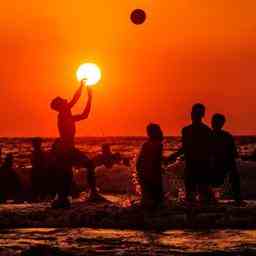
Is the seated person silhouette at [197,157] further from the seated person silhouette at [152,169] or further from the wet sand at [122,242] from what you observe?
the wet sand at [122,242]

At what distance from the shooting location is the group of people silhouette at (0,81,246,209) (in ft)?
57.9

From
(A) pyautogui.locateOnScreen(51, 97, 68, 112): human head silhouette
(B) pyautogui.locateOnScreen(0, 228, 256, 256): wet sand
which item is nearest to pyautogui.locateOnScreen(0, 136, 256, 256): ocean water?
(B) pyautogui.locateOnScreen(0, 228, 256, 256): wet sand

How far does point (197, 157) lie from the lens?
17.8 meters

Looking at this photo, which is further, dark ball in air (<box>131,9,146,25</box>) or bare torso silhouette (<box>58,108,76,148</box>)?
dark ball in air (<box>131,9,146,25</box>)

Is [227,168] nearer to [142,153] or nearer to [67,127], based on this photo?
[142,153]

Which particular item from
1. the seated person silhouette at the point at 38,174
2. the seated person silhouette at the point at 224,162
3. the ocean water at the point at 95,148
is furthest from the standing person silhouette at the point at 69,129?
the ocean water at the point at 95,148

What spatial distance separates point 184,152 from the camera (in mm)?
17891

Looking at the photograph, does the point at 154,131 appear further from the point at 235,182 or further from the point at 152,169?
the point at 235,182

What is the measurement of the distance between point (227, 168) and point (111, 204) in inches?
101

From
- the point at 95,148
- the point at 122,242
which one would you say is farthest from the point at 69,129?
the point at 95,148

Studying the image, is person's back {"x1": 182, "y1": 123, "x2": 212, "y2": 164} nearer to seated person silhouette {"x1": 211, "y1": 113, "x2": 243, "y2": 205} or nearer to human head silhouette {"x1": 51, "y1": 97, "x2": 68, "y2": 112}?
seated person silhouette {"x1": 211, "y1": 113, "x2": 243, "y2": 205}

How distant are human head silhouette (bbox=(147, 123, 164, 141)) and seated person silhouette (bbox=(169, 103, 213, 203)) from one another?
479 mm

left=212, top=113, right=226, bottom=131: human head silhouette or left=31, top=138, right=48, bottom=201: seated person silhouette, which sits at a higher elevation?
left=212, top=113, right=226, bottom=131: human head silhouette

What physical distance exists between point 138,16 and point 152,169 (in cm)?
637
